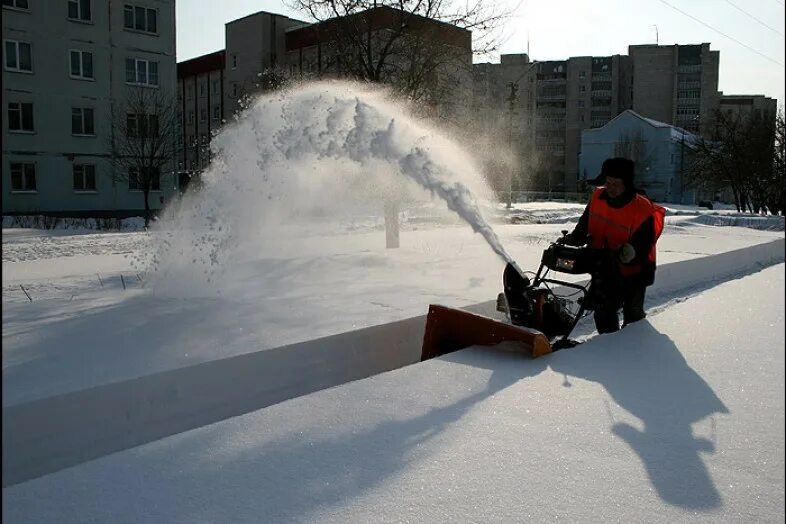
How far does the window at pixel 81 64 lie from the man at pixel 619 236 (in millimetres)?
28123

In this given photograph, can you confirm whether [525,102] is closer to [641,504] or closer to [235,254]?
[235,254]

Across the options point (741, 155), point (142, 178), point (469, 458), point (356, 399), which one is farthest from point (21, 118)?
point (741, 155)

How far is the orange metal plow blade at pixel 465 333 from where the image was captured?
4461 millimetres

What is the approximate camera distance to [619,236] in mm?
5000

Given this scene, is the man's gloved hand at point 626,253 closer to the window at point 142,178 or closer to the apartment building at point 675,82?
the window at point 142,178

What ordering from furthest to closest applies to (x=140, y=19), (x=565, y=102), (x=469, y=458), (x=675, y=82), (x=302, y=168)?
(x=565, y=102)
(x=675, y=82)
(x=140, y=19)
(x=302, y=168)
(x=469, y=458)

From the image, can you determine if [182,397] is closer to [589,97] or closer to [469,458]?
[469,458]

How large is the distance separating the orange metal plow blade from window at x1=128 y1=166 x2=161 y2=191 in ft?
74.9

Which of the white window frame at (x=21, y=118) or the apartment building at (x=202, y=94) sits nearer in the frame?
the white window frame at (x=21, y=118)

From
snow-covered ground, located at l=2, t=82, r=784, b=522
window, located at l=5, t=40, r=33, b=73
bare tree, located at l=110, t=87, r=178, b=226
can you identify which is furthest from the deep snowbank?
window, located at l=5, t=40, r=33, b=73

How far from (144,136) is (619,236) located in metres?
24.3

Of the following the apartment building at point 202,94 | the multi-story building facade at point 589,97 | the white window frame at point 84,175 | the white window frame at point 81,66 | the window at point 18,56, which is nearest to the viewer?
the window at point 18,56

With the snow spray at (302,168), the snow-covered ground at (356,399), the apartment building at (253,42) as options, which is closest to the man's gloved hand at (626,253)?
the snow-covered ground at (356,399)

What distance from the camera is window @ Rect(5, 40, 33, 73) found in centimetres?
2577
